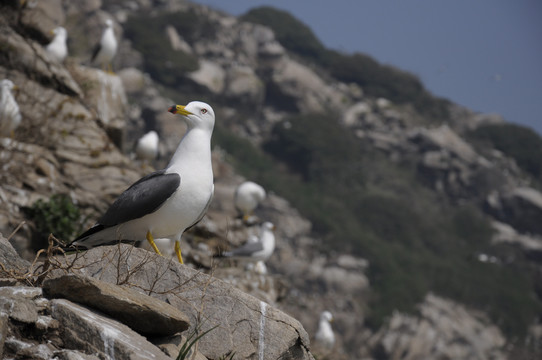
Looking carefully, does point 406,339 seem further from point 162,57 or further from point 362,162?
point 162,57

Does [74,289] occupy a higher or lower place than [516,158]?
lower

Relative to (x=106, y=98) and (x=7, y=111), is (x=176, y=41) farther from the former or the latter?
(x=7, y=111)

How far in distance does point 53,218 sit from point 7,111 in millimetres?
2198

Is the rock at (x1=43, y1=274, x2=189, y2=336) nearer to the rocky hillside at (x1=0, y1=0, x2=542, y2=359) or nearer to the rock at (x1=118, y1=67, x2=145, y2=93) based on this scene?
the rocky hillside at (x1=0, y1=0, x2=542, y2=359)

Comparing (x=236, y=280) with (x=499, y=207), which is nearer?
(x=236, y=280)

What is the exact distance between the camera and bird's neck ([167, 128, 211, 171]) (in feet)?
18.7

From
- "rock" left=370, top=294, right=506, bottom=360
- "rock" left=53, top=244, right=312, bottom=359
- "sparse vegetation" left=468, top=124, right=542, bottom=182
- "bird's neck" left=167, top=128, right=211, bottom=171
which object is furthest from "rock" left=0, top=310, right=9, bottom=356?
"sparse vegetation" left=468, top=124, right=542, bottom=182

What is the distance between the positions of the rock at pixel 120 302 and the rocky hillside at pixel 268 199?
0.6 inches

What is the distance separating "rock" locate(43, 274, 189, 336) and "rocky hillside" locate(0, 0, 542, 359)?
1 cm

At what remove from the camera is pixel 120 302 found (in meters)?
4.16

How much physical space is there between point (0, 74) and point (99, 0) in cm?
5699

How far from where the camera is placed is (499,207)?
2459 inches

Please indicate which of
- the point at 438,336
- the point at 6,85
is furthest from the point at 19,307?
the point at 438,336

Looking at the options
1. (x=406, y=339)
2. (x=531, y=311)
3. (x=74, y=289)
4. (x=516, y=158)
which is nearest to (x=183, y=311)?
(x=74, y=289)
